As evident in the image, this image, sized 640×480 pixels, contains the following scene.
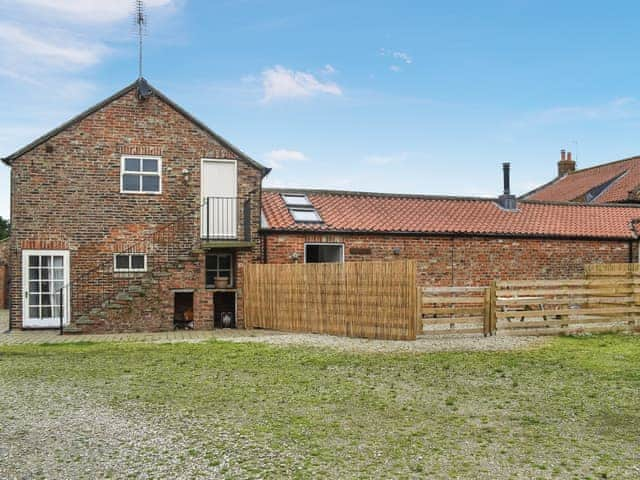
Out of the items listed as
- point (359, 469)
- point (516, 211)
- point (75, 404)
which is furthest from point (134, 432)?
point (516, 211)

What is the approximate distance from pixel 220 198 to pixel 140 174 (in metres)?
2.36

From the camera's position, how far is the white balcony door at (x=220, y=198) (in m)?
19.8

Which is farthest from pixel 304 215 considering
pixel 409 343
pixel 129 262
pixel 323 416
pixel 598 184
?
pixel 598 184

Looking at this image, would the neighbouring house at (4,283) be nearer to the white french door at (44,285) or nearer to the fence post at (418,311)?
the white french door at (44,285)

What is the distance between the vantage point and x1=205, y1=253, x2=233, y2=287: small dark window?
20.2 m

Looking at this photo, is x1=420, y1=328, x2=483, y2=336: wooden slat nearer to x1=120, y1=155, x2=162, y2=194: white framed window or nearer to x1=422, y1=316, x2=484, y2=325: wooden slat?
x1=422, y1=316, x2=484, y2=325: wooden slat

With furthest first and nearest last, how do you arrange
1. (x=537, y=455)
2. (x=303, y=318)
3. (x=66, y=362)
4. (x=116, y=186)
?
1. (x=116, y=186)
2. (x=303, y=318)
3. (x=66, y=362)
4. (x=537, y=455)

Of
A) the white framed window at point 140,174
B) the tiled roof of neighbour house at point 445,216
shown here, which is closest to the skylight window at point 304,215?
the tiled roof of neighbour house at point 445,216

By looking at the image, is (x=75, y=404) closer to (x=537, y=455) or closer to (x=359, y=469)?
(x=359, y=469)

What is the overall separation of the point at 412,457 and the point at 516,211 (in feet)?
67.0

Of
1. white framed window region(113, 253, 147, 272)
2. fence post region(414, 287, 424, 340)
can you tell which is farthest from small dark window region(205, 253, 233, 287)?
fence post region(414, 287, 424, 340)

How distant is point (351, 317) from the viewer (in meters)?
16.5

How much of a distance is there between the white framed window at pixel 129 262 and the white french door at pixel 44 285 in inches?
52.3

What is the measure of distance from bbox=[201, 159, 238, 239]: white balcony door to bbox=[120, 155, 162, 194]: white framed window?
1306mm
